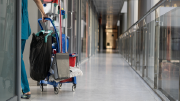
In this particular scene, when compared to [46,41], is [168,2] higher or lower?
higher

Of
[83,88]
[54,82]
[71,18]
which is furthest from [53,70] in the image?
[71,18]

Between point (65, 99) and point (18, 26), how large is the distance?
1.09m

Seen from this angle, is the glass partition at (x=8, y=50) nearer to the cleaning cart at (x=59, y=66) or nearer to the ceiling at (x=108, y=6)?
the cleaning cart at (x=59, y=66)

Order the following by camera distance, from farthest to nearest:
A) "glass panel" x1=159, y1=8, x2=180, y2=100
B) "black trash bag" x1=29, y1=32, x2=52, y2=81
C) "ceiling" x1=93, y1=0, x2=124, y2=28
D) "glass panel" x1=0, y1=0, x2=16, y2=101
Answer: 1. "ceiling" x1=93, y1=0, x2=124, y2=28
2. "black trash bag" x1=29, y1=32, x2=52, y2=81
3. "glass panel" x1=159, y1=8, x2=180, y2=100
4. "glass panel" x1=0, y1=0, x2=16, y2=101

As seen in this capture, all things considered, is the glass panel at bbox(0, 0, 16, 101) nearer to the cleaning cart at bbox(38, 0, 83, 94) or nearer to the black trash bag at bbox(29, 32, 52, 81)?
the black trash bag at bbox(29, 32, 52, 81)

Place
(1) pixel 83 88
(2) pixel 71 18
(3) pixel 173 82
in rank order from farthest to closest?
(2) pixel 71 18 < (1) pixel 83 88 < (3) pixel 173 82

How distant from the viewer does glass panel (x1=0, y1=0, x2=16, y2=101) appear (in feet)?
5.84

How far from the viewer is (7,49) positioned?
1882mm

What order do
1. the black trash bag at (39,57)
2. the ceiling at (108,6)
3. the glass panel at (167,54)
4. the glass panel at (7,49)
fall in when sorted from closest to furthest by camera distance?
the glass panel at (7,49), the glass panel at (167,54), the black trash bag at (39,57), the ceiling at (108,6)

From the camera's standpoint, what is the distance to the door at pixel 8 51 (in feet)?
5.86

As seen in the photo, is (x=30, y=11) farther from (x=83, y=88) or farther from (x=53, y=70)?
(x=83, y=88)

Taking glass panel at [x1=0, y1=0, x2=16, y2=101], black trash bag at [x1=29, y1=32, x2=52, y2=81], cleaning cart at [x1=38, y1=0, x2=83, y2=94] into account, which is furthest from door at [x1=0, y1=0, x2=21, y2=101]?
cleaning cart at [x1=38, y1=0, x2=83, y2=94]

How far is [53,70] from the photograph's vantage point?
2889 mm

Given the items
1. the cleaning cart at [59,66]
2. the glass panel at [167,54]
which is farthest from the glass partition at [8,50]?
the glass panel at [167,54]
